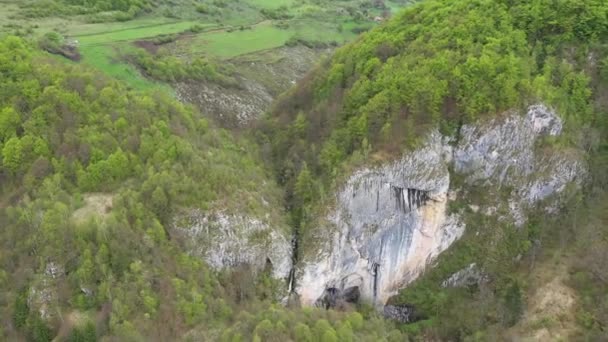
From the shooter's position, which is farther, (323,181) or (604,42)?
(604,42)

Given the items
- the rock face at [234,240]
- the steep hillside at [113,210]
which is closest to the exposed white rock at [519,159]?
the rock face at [234,240]

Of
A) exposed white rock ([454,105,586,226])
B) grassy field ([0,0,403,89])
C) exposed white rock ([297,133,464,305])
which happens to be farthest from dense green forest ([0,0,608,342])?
grassy field ([0,0,403,89])

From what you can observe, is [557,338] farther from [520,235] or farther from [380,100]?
[380,100]

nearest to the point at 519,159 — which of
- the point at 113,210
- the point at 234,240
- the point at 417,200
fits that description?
the point at 417,200

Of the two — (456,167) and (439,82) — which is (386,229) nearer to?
(456,167)

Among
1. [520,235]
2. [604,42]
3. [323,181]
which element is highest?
[604,42]

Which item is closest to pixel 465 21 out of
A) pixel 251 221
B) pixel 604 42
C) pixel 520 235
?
pixel 604 42

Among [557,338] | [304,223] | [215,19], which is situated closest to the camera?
[557,338]
